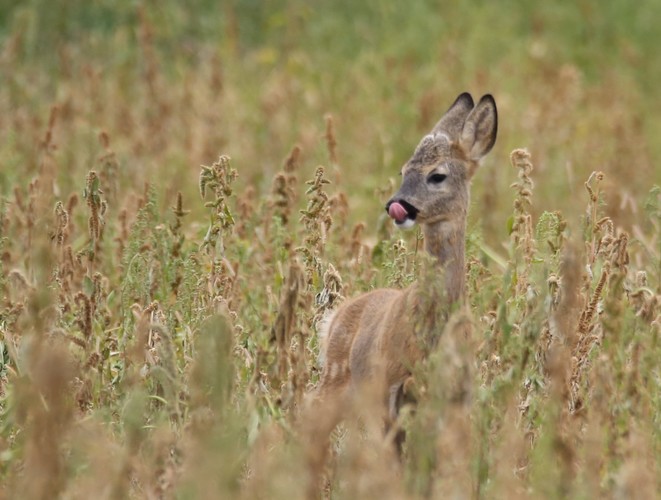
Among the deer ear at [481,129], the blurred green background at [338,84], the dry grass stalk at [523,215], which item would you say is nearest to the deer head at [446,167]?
the deer ear at [481,129]

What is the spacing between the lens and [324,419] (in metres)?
4.33

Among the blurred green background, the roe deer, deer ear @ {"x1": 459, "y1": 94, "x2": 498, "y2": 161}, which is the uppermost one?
the blurred green background

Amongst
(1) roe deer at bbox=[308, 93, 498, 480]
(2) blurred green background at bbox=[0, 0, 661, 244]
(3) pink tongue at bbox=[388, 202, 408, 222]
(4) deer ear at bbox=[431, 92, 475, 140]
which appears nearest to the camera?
(1) roe deer at bbox=[308, 93, 498, 480]

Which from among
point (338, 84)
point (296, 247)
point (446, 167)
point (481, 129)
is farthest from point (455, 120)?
point (338, 84)

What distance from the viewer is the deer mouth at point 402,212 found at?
18.8 ft

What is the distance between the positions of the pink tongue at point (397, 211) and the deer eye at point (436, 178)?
23cm

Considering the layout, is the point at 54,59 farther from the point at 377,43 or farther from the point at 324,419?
the point at 324,419

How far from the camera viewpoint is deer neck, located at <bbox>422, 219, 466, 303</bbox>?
579 centimetres

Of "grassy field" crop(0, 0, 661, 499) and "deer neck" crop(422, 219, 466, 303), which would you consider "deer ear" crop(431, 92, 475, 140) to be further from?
"deer neck" crop(422, 219, 466, 303)

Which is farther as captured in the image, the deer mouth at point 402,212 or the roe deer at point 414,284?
the deer mouth at point 402,212

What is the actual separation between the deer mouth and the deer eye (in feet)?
0.59

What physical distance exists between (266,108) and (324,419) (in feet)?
24.8

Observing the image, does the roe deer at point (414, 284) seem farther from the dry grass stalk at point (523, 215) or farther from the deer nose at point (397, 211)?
the dry grass stalk at point (523, 215)

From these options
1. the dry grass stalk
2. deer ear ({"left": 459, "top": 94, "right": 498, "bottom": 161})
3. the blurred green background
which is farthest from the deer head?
the blurred green background
